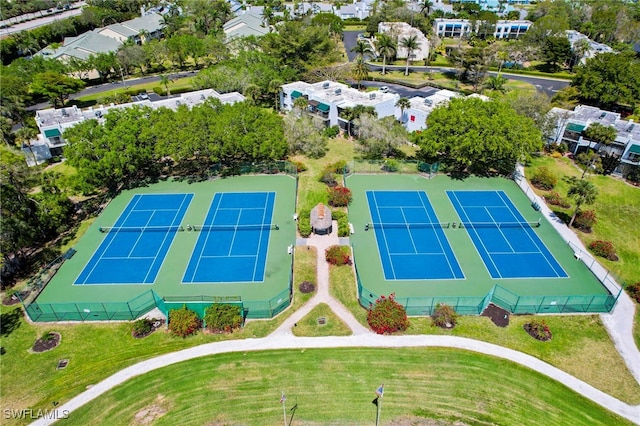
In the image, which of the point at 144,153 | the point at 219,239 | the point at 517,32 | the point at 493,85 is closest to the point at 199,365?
the point at 219,239

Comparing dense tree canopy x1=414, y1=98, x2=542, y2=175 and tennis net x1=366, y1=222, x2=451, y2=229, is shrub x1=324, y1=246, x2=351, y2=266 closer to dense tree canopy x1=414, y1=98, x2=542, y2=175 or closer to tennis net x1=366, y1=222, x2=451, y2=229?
tennis net x1=366, y1=222, x2=451, y2=229

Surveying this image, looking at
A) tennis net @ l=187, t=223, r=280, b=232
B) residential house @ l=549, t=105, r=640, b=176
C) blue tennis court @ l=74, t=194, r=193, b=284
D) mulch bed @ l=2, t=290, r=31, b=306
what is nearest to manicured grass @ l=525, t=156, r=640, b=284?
residential house @ l=549, t=105, r=640, b=176

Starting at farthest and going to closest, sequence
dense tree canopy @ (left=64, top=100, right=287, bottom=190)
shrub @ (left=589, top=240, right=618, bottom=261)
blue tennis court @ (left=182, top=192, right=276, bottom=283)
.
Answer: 1. dense tree canopy @ (left=64, top=100, right=287, bottom=190)
2. shrub @ (left=589, top=240, right=618, bottom=261)
3. blue tennis court @ (left=182, top=192, right=276, bottom=283)

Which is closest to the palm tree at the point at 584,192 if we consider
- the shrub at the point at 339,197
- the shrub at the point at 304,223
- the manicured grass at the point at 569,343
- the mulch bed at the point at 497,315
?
the manicured grass at the point at 569,343

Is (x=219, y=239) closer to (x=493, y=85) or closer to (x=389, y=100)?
(x=389, y=100)

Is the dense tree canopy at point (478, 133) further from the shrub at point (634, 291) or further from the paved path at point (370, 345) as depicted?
the paved path at point (370, 345)

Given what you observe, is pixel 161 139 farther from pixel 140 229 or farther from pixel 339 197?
pixel 339 197
